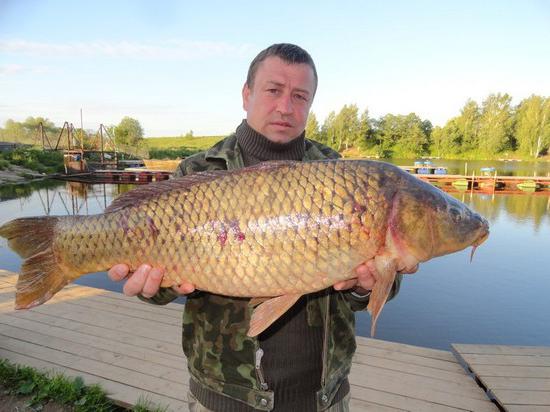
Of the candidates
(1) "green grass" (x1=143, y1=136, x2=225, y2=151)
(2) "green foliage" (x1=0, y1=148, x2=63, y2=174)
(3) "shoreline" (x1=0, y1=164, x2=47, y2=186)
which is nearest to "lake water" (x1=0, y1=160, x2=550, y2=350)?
(3) "shoreline" (x1=0, y1=164, x2=47, y2=186)

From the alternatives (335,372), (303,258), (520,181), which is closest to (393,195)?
(303,258)

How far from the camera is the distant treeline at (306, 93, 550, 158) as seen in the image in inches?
1682

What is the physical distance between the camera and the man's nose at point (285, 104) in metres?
1.49

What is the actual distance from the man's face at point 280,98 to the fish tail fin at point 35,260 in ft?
2.77

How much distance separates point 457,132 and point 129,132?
39.4 m

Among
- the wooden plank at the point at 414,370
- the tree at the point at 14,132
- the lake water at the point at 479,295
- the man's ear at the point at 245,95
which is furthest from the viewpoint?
the tree at the point at 14,132

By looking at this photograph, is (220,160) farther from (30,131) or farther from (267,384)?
(30,131)

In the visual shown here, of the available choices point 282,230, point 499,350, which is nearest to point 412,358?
point 499,350

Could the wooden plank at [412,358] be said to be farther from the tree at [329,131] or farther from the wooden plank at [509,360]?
the tree at [329,131]

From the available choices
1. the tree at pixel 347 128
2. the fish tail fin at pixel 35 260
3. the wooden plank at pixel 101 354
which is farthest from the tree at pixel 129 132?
the fish tail fin at pixel 35 260

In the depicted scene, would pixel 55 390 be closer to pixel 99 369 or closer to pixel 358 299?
pixel 99 369

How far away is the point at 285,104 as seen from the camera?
4.89 ft

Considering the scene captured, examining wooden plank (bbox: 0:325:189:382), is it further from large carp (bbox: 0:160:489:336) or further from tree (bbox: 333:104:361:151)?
tree (bbox: 333:104:361:151)

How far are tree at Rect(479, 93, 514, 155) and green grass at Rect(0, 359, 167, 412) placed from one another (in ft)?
158
